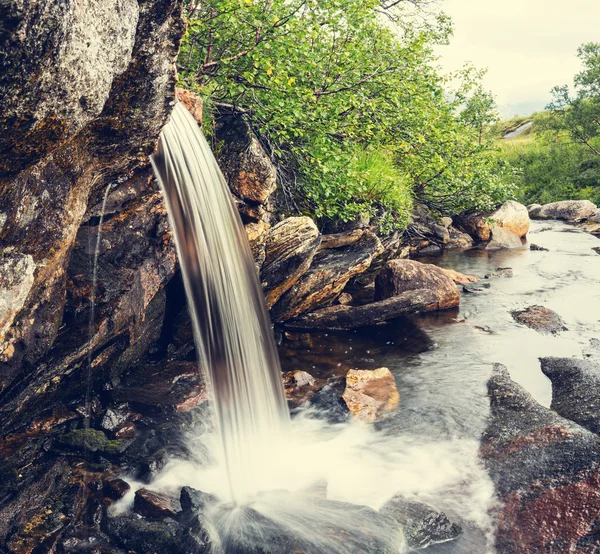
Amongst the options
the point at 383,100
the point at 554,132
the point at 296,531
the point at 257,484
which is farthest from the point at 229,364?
the point at 554,132

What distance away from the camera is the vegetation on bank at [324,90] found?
10.3 m

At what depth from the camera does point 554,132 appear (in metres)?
48.7

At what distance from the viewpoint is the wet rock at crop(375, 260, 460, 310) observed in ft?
48.5

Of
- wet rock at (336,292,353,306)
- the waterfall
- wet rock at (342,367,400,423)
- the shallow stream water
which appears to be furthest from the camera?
wet rock at (336,292,353,306)

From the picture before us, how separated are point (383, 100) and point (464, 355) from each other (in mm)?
6972

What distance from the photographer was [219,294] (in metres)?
8.47

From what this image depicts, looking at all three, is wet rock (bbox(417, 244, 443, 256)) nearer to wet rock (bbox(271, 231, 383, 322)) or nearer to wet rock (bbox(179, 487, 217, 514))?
wet rock (bbox(271, 231, 383, 322))

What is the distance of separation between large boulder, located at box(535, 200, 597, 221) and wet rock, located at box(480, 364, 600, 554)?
3289 cm

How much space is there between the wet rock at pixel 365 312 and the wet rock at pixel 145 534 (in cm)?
763

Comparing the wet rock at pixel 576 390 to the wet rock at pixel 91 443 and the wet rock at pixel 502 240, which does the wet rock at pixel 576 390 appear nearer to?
the wet rock at pixel 91 443

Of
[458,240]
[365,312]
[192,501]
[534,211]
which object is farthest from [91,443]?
[534,211]

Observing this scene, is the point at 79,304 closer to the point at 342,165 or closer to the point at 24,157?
the point at 24,157

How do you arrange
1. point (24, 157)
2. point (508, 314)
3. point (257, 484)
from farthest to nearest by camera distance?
point (508, 314) < point (257, 484) < point (24, 157)

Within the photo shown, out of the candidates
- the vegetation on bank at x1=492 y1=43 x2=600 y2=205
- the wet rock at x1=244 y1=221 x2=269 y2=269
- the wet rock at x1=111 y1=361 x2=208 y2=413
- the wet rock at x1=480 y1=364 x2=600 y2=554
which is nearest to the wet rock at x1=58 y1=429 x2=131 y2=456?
the wet rock at x1=111 y1=361 x2=208 y2=413
